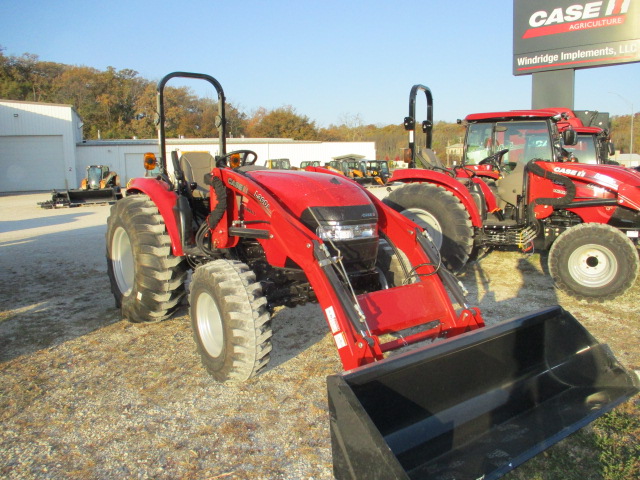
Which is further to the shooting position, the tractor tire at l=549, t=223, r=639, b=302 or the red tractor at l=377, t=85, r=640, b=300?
the red tractor at l=377, t=85, r=640, b=300

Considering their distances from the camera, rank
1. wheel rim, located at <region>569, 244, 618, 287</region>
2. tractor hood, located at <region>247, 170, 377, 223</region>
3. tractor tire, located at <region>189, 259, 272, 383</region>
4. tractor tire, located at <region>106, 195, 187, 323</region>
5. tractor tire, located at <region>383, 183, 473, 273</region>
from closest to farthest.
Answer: tractor tire, located at <region>189, 259, 272, 383</region> → tractor hood, located at <region>247, 170, 377, 223</region> → tractor tire, located at <region>106, 195, 187, 323</region> → wheel rim, located at <region>569, 244, 618, 287</region> → tractor tire, located at <region>383, 183, 473, 273</region>

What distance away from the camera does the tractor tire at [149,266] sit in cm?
414

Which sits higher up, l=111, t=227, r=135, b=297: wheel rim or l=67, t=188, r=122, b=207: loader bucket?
l=67, t=188, r=122, b=207: loader bucket

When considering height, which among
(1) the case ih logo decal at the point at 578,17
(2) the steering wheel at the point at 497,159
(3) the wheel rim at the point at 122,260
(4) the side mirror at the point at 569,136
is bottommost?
(3) the wheel rim at the point at 122,260

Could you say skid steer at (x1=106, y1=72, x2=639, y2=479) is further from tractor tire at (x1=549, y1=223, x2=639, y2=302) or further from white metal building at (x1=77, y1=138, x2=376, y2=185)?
white metal building at (x1=77, y1=138, x2=376, y2=185)

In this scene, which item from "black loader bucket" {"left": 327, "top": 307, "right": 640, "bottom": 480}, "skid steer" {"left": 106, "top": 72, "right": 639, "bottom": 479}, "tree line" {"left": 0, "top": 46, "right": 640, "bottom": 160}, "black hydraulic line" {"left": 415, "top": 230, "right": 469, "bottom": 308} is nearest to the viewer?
"black loader bucket" {"left": 327, "top": 307, "right": 640, "bottom": 480}

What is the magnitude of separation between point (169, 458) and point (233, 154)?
237cm

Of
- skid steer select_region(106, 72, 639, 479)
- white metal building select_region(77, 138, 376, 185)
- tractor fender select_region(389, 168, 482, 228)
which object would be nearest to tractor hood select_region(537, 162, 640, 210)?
tractor fender select_region(389, 168, 482, 228)

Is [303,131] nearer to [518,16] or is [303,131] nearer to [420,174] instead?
[518,16]

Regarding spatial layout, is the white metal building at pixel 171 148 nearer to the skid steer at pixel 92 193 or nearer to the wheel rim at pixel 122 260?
the skid steer at pixel 92 193

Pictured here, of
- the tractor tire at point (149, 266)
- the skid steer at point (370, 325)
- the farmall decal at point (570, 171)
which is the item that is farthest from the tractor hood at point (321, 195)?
the farmall decal at point (570, 171)

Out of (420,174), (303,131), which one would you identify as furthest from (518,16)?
(303,131)

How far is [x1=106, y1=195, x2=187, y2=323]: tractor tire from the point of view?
4145 mm

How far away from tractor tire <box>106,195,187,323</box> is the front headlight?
57.4 inches
